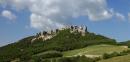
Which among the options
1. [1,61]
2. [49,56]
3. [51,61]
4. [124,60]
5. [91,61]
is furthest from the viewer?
[1,61]

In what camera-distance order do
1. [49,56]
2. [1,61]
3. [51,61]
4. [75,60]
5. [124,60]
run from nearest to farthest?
[124,60] → [75,60] → [51,61] → [49,56] → [1,61]

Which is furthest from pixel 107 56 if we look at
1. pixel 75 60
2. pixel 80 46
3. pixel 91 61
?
pixel 80 46

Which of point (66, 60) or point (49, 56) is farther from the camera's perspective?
point (49, 56)

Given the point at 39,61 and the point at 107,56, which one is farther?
the point at 39,61

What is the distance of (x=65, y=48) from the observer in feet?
557

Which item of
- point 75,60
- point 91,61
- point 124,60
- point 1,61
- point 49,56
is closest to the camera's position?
point 124,60

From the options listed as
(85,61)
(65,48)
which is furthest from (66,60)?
(65,48)

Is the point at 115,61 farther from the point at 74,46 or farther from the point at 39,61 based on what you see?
the point at 74,46

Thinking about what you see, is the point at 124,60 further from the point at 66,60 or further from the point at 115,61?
the point at 66,60

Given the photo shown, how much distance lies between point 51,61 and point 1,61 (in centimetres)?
5868

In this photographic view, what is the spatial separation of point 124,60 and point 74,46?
306 feet

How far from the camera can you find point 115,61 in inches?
3177

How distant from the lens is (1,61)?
546 feet

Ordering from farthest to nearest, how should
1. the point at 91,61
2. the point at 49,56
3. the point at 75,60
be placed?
the point at 49,56 → the point at 75,60 → the point at 91,61
